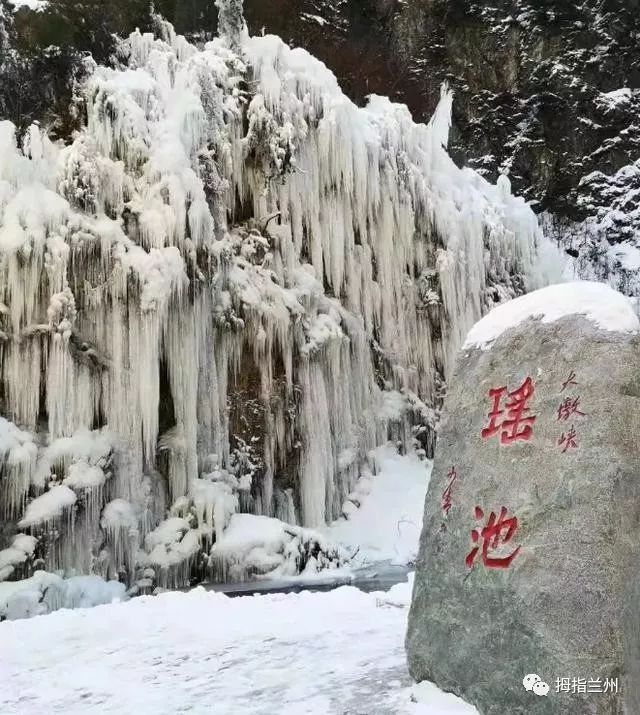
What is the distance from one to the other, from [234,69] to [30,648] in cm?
786

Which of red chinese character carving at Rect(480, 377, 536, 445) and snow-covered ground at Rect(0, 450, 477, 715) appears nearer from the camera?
red chinese character carving at Rect(480, 377, 536, 445)

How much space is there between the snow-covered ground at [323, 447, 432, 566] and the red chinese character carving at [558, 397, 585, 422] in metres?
6.45

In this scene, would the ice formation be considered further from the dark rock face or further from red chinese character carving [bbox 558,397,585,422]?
the dark rock face

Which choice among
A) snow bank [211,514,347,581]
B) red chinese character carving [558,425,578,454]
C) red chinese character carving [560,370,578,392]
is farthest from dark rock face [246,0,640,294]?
red chinese character carving [558,425,578,454]

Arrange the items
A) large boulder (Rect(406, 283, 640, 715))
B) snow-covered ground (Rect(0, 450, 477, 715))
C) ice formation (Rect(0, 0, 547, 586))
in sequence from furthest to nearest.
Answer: ice formation (Rect(0, 0, 547, 586)) → snow-covered ground (Rect(0, 450, 477, 715)) → large boulder (Rect(406, 283, 640, 715))

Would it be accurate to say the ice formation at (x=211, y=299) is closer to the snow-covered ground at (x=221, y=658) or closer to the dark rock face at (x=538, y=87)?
the snow-covered ground at (x=221, y=658)

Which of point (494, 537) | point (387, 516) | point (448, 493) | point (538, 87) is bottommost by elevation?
point (387, 516)

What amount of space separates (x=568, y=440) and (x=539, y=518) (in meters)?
0.32

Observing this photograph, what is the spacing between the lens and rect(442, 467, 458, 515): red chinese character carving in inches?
132

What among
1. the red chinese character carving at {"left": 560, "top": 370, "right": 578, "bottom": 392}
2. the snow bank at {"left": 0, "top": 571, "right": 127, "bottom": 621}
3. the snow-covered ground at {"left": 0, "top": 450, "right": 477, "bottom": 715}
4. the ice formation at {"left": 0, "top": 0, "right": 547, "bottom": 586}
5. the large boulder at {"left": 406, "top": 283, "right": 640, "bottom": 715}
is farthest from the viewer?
the ice formation at {"left": 0, "top": 0, "right": 547, "bottom": 586}

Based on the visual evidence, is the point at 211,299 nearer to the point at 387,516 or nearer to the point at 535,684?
the point at 387,516

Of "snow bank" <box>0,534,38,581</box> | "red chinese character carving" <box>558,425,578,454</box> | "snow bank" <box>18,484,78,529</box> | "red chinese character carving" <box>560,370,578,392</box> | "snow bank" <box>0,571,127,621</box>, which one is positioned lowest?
"snow bank" <box>0,571,127,621</box>

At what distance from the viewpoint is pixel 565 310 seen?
3244 millimetres

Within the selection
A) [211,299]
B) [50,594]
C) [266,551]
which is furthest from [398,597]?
[211,299]
